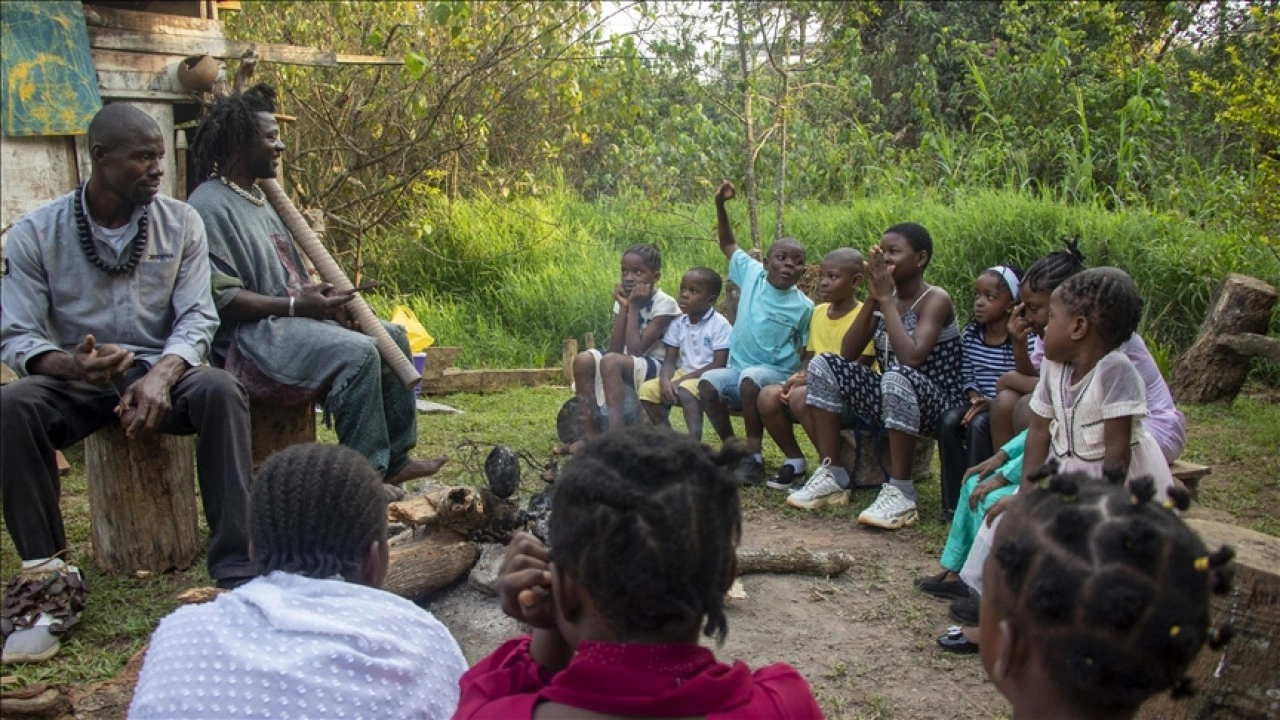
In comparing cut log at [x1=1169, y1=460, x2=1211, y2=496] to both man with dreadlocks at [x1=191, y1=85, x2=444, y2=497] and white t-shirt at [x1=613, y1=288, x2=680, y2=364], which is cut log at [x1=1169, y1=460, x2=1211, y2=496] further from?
man with dreadlocks at [x1=191, y1=85, x2=444, y2=497]

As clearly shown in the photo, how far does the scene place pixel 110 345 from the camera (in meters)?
4.20

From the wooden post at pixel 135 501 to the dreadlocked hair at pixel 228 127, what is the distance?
1350mm

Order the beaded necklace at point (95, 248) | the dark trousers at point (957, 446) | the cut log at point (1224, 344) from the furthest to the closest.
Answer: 1. the cut log at point (1224, 344)
2. the dark trousers at point (957, 446)
3. the beaded necklace at point (95, 248)

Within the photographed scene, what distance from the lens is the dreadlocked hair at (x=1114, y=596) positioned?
5.63 feet

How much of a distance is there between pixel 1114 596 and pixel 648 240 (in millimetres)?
9622

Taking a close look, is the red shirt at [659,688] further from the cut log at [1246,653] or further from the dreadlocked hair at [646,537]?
the cut log at [1246,653]

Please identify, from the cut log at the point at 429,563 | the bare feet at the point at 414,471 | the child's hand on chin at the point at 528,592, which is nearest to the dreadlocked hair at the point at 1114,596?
the child's hand on chin at the point at 528,592

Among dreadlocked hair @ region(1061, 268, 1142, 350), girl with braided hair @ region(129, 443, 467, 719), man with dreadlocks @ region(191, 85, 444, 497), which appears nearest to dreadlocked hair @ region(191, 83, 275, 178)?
man with dreadlocks @ region(191, 85, 444, 497)

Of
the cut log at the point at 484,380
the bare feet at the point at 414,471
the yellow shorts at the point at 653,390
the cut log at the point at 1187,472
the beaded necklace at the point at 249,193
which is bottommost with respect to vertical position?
the cut log at the point at 484,380

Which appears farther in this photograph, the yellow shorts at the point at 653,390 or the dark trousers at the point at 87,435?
the yellow shorts at the point at 653,390

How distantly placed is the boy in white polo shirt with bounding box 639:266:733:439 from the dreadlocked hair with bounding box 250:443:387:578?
3.97m

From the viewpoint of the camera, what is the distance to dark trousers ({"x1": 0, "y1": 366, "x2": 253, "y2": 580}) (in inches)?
158

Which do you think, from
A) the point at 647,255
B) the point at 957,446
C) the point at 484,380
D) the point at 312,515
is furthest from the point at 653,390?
the point at 312,515

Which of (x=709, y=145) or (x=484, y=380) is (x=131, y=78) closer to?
(x=484, y=380)
